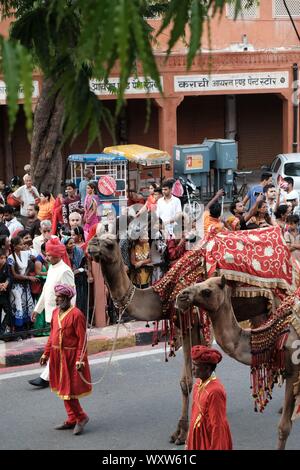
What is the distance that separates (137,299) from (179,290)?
430 mm

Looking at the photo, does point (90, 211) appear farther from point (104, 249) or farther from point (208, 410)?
point (208, 410)

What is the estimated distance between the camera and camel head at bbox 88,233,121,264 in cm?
870

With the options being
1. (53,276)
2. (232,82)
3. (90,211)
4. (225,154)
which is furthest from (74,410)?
(232,82)

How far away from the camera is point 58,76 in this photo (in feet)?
19.8

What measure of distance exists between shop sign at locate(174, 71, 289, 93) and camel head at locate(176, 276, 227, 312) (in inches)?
764

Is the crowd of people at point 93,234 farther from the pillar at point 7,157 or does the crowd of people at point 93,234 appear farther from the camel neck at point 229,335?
the pillar at point 7,157

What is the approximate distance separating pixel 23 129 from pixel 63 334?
2012 centimetres

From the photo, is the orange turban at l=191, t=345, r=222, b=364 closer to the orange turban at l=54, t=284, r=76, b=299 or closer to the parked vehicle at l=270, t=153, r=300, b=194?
the orange turban at l=54, t=284, r=76, b=299

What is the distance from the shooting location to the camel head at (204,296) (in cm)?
770

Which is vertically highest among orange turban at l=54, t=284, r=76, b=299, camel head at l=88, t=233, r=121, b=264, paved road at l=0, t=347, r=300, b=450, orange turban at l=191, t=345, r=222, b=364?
camel head at l=88, t=233, r=121, b=264

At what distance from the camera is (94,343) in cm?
1205

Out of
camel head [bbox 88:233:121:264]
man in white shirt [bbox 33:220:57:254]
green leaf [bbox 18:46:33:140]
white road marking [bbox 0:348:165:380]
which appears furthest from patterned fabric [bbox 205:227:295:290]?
green leaf [bbox 18:46:33:140]

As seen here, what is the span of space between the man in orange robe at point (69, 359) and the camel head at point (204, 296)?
166 cm
